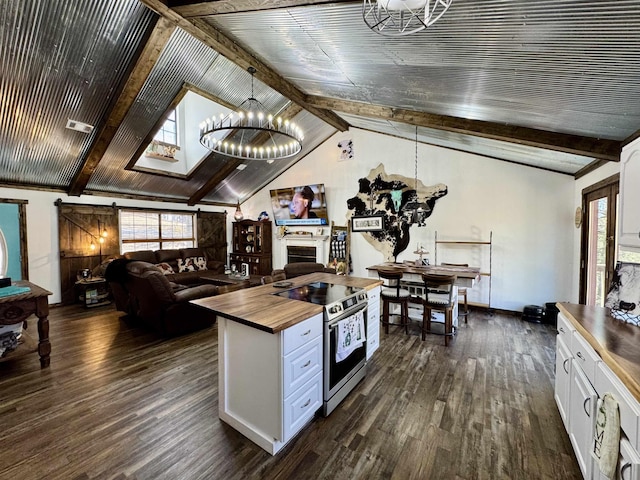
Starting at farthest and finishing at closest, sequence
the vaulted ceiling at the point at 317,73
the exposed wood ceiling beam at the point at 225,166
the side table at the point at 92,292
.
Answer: the exposed wood ceiling beam at the point at 225,166
the side table at the point at 92,292
the vaulted ceiling at the point at 317,73

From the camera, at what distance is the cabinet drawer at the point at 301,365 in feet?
6.19

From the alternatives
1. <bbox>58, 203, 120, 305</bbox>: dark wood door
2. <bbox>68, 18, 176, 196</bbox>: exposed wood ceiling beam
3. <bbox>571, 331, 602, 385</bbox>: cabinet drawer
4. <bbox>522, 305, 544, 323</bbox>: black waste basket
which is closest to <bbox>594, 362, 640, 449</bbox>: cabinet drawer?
<bbox>571, 331, 602, 385</bbox>: cabinet drawer

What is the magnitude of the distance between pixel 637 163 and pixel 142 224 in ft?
27.1

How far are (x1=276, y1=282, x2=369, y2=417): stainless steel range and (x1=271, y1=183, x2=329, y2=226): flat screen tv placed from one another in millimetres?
4479

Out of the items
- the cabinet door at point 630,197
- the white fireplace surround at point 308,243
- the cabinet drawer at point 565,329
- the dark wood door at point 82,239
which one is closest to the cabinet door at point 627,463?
the cabinet drawer at point 565,329

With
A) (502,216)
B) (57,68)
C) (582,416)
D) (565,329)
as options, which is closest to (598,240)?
(502,216)

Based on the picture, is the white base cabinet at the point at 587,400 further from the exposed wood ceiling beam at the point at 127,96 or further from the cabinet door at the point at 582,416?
the exposed wood ceiling beam at the point at 127,96

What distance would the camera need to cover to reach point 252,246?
8.47 meters

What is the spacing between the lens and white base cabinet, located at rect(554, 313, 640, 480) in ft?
3.70

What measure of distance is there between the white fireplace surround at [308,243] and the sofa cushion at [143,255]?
3.33m

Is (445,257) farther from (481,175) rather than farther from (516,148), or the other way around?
(516,148)

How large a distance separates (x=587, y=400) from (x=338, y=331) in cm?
160

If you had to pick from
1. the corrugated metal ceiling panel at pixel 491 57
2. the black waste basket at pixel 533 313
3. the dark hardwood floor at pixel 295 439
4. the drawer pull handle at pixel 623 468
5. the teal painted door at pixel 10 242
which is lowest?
the dark hardwood floor at pixel 295 439

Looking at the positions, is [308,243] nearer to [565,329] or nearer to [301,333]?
[301,333]
